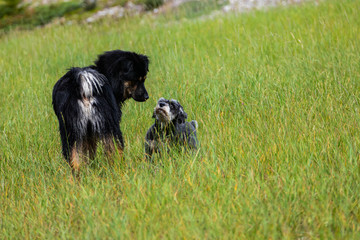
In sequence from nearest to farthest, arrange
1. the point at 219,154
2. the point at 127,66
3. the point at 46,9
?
1. the point at 219,154
2. the point at 127,66
3. the point at 46,9

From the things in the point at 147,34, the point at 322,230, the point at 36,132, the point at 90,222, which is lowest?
the point at 322,230

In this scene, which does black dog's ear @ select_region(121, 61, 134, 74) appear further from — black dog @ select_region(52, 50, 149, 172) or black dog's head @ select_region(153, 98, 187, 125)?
black dog's head @ select_region(153, 98, 187, 125)

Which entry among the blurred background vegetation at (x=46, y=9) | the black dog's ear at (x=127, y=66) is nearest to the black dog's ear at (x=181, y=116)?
the black dog's ear at (x=127, y=66)

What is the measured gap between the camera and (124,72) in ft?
13.1

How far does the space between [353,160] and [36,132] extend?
10.1 feet

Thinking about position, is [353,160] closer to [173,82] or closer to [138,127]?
[138,127]

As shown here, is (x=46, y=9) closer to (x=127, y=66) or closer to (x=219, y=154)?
(x=127, y=66)

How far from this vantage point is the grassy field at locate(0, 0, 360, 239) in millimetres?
2590

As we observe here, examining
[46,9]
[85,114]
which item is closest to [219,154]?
[85,114]

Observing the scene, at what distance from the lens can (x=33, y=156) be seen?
4012 millimetres

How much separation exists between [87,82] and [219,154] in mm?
1251

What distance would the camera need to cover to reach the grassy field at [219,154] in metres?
2.59

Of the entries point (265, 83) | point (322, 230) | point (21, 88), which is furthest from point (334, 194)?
point (21, 88)

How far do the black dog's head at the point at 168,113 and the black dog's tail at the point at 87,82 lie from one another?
1.75ft
